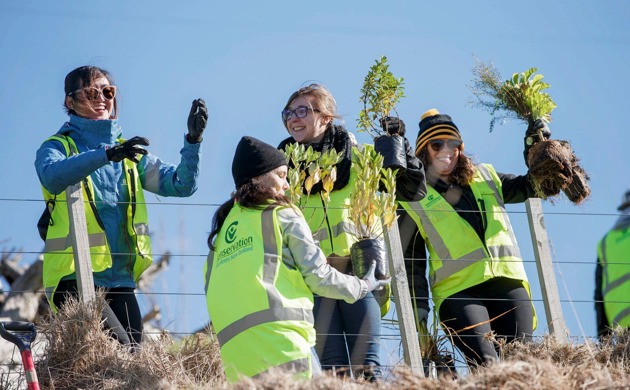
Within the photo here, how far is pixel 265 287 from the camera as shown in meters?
5.07

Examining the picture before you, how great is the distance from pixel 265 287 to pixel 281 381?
71 cm

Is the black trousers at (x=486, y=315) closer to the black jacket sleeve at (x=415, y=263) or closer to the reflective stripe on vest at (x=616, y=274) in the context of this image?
the black jacket sleeve at (x=415, y=263)

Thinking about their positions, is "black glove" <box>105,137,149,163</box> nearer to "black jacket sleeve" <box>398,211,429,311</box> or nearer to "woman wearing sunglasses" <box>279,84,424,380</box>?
"woman wearing sunglasses" <box>279,84,424,380</box>

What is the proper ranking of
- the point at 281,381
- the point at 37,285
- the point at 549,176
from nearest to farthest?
the point at 281,381 → the point at 549,176 → the point at 37,285

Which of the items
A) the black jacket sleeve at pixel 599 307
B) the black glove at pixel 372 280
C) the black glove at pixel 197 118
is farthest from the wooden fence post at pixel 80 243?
the black jacket sleeve at pixel 599 307

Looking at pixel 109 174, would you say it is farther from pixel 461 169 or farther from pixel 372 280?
pixel 461 169

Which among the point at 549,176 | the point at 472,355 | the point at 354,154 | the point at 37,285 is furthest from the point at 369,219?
the point at 37,285

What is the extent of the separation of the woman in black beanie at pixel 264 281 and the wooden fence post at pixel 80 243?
44.8 inches

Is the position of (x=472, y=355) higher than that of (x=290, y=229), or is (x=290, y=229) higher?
(x=290, y=229)

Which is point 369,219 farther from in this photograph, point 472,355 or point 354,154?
Answer: point 472,355

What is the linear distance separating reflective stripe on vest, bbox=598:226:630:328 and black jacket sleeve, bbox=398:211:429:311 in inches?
47.5

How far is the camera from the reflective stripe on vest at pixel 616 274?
7.21 m

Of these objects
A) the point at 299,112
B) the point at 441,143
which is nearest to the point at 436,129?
the point at 441,143

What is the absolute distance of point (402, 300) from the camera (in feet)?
22.1
